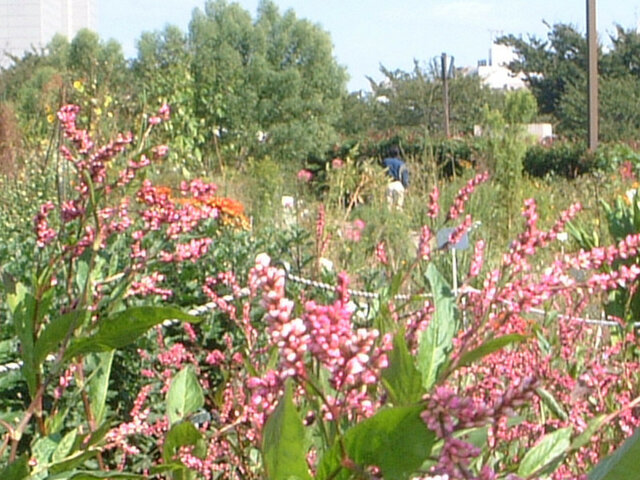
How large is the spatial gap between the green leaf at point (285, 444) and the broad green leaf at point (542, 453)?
0.30 m

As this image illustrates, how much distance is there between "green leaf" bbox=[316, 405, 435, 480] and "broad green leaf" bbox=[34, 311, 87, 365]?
1.33 feet

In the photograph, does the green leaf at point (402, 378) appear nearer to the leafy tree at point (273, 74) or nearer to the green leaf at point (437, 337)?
the green leaf at point (437, 337)

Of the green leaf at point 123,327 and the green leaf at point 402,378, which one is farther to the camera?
the green leaf at point 123,327

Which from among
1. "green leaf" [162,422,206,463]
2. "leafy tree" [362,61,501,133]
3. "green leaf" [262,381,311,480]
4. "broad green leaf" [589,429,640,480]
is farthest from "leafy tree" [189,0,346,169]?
"broad green leaf" [589,429,640,480]

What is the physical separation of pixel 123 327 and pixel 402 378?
33 centimetres

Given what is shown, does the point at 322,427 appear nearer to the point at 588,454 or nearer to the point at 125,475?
the point at 125,475

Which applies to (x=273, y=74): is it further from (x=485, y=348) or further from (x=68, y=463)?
(x=485, y=348)

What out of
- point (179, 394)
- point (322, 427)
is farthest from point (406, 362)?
point (179, 394)

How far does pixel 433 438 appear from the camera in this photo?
0.74 metres

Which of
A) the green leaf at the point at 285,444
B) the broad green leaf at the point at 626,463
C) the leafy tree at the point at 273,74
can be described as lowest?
the green leaf at the point at 285,444

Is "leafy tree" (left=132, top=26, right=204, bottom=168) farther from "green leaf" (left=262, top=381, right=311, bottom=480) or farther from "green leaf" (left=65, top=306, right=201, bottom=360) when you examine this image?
"green leaf" (left=262, top=381, right=311, bottom=480)

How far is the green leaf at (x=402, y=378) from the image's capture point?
0.89 meters

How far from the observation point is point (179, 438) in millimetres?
1127

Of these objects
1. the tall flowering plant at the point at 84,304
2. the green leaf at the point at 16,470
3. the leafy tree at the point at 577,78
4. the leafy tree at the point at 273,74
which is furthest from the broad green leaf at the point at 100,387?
the leafy tree at the point at 577,78
